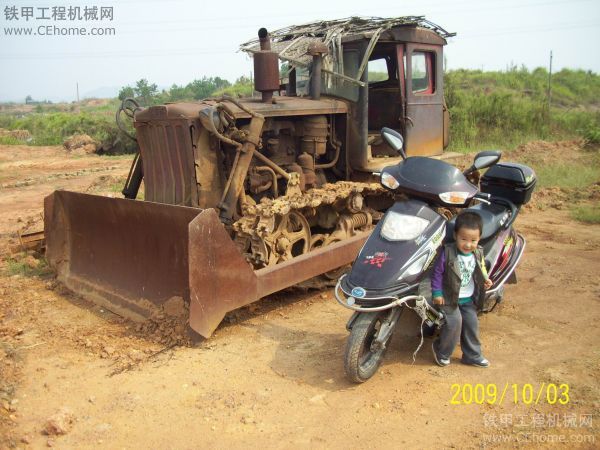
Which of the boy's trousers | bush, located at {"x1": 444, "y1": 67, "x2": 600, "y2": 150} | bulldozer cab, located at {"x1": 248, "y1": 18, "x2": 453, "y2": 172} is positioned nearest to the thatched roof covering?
bulldozer cab, located at {"x1": 248, "y1": 18, "x2": 453, "y2": 172}

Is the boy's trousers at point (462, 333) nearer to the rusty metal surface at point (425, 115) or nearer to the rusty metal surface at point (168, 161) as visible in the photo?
the rusty metal surface at point (168, 161)

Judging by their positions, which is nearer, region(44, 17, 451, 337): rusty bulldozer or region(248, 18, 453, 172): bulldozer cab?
region(44, 17, 451, 337): rusty bulldozer

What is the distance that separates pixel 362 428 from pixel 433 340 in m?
1.24

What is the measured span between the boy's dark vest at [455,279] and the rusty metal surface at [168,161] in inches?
97.2

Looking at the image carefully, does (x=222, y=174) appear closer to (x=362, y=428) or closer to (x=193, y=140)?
(x=193, y=140)

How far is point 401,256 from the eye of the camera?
136 inches

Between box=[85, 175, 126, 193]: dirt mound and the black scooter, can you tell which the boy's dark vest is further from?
box=[85, 175, 126, 193]: dirt mound

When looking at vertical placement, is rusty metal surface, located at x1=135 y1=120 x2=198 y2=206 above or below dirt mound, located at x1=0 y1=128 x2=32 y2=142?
below

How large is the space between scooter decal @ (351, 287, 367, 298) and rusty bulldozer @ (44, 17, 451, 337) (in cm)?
106

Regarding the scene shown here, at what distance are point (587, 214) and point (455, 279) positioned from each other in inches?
207

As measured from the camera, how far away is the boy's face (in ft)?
11.4

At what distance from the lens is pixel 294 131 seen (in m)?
5.75

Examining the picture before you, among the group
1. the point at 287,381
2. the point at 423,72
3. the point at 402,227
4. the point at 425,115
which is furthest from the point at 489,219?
the point at 423,72

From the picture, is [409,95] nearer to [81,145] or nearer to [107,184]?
[107,184]
